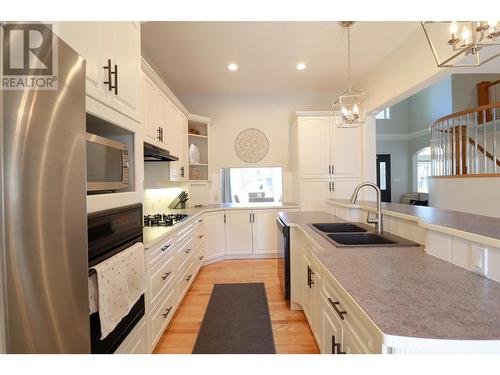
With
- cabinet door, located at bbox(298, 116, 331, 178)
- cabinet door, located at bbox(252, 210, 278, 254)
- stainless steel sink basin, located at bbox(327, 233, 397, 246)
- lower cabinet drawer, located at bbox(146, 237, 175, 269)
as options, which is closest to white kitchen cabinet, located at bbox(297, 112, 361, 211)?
cabinet door, located at bbox(298, 116, 331, 178)

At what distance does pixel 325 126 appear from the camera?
4.11 meters

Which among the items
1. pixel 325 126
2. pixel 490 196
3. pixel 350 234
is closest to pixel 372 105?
pixel 325 126

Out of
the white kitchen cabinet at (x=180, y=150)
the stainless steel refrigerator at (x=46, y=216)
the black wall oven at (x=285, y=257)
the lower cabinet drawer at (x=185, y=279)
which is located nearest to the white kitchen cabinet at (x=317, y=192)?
the black wall oven at (x=285, y=257)

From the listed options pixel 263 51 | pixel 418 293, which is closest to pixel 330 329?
pixel 418 293

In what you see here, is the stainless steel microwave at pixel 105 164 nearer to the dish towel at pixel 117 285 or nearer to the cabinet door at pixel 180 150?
the dish towel at pixel 117 285

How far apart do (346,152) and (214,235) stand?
255 cm

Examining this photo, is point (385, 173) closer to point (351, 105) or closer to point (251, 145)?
point (251, 145)

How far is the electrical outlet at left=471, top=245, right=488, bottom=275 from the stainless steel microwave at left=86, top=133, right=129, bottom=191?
167 centimetres

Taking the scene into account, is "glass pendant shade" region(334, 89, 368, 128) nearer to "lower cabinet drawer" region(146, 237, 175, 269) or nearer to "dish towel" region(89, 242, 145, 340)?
"lower cabinet drawer" region(146, 237, 175, 269)

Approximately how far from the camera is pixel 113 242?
4.09 feet

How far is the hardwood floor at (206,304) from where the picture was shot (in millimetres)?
1956
